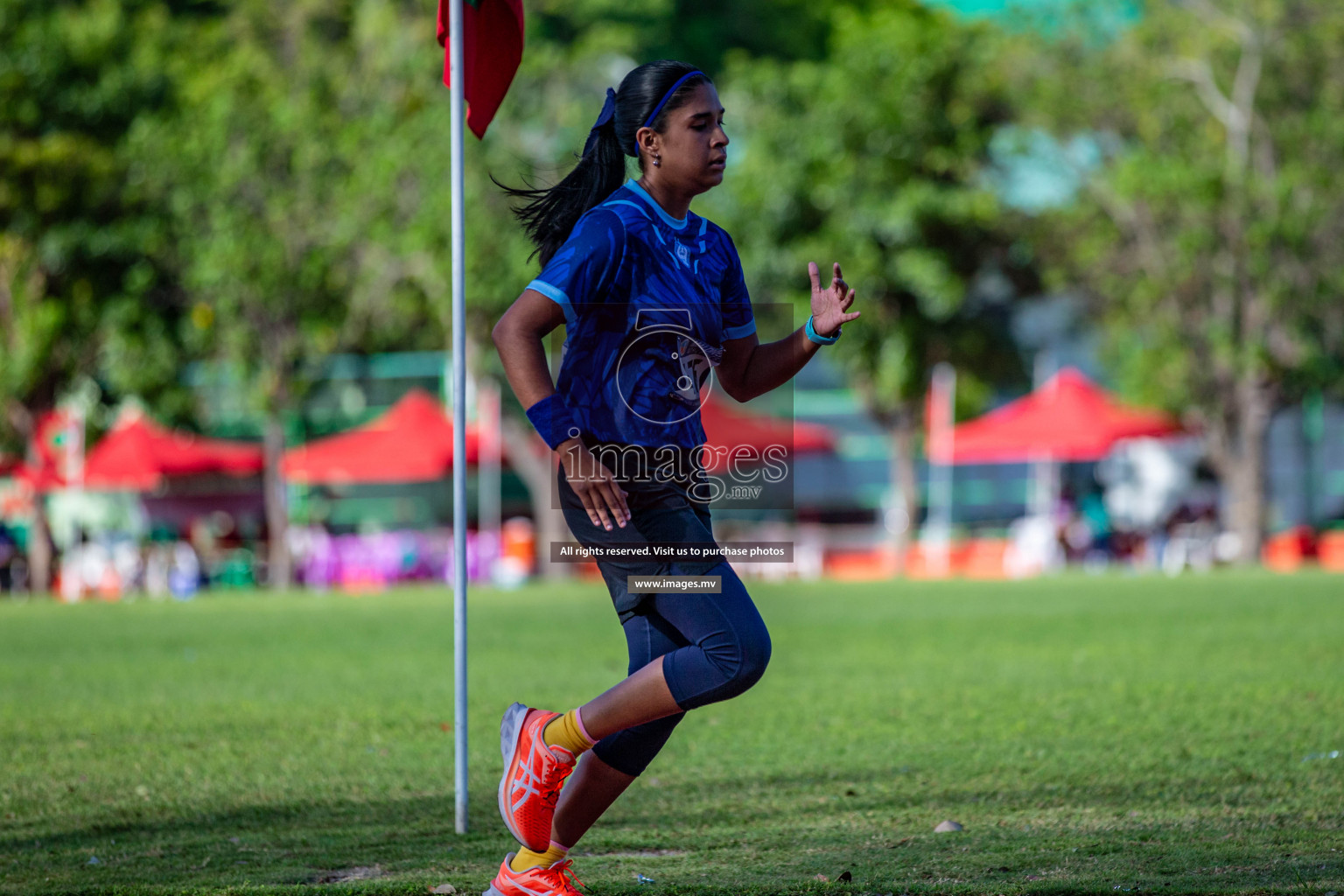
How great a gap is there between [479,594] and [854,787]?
58.0 ft

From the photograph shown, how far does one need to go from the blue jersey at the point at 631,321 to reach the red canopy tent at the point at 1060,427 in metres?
24.1

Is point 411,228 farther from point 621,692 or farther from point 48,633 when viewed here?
point 621,692

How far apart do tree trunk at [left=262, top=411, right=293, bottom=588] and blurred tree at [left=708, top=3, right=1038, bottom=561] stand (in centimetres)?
904

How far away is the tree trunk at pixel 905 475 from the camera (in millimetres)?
30531

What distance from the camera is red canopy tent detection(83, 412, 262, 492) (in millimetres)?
27469

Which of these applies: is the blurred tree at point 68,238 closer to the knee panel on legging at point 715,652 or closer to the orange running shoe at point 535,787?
the orange running shoe at point 535,787

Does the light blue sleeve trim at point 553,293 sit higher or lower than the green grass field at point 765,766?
higher

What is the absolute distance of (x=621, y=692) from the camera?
13.3 ft

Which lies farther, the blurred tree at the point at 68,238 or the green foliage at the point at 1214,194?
the green foliage at the point at 1214,194

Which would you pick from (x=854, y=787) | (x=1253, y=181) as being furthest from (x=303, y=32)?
(x=854, y=787)

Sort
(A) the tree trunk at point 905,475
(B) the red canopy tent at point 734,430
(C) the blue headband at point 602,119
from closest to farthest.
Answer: (C) the blue headband at point 602,119
(B) the red canopy tent at point 734,430
(A) the tree trunk at point 905,475

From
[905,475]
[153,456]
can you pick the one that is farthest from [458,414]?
[905,475]

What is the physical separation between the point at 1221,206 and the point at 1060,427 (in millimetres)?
5140

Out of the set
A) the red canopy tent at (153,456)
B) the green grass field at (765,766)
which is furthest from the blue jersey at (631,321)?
the red canopy tent at (153,456)
